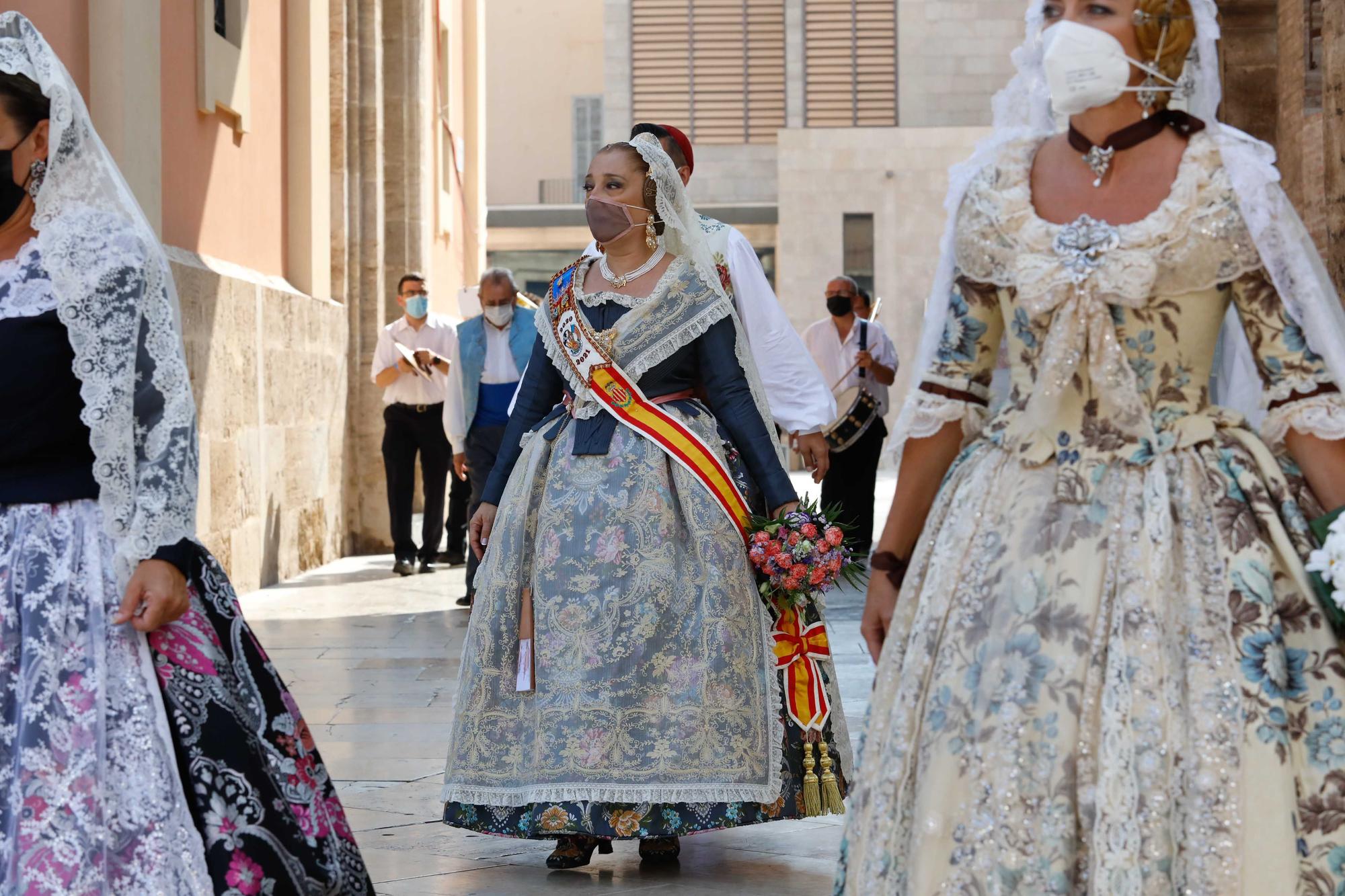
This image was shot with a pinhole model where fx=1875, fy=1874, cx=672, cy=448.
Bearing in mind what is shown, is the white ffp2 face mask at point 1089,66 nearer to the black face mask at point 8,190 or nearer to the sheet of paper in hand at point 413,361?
the black face mask at point 8,190

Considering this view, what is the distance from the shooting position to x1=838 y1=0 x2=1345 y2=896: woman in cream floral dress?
2533 mm

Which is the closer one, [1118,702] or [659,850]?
[1118,702]

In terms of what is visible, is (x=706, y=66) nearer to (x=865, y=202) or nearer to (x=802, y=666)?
(x=865, y=202)

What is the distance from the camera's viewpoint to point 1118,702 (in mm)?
2578

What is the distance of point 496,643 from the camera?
15.6 feet

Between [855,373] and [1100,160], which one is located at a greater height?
[1100,160]

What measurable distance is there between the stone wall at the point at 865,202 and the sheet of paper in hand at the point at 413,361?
1476 centimetres

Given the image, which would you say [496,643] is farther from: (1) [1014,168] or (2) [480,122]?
(2) [480,122]

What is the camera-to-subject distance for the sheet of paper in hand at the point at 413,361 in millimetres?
11820

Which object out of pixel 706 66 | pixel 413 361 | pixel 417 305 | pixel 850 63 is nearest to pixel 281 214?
pixel 417 305

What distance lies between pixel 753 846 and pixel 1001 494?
2.36m

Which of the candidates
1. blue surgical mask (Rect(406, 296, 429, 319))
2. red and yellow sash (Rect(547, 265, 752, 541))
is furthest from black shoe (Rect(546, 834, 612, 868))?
blue surgical mask (Rect(406, 296, 429, 319))

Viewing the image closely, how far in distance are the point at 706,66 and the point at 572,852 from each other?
30649 millimetres

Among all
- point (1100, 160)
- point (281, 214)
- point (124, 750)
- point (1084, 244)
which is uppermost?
point (281, 214)
